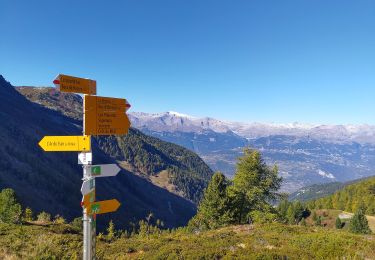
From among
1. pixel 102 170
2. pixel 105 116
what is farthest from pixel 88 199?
pixel 105 116

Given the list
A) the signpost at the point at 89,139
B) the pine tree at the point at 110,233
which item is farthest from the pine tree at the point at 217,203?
the signpost at the point at 89,139

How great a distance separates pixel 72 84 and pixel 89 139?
5.34 feet

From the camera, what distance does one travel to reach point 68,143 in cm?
900

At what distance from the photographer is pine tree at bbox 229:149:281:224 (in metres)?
41.4

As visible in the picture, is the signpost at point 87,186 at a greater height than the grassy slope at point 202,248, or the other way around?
the signpost at point 87,186

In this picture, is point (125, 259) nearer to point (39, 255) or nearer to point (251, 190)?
point (39, 255)

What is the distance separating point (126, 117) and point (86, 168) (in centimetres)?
191

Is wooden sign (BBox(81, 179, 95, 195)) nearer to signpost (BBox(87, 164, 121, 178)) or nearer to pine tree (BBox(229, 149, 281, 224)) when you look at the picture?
signpost (BBox(87, 164, 121, 178))

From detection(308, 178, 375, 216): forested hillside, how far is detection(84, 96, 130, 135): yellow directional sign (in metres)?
154

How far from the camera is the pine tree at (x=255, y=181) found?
136 feet

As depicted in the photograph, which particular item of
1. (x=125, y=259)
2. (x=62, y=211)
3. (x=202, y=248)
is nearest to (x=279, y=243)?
(x=202, y=248)

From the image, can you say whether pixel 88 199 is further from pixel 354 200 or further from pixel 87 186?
pixel 354 200

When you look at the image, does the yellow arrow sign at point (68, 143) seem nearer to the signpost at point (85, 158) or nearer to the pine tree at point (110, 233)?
the signpost at point (85, 158)

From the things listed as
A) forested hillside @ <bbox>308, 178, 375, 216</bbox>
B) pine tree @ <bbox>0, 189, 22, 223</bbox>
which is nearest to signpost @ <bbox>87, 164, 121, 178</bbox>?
pine tree @ <bbox>0, 189, 22, 223</bbox>
